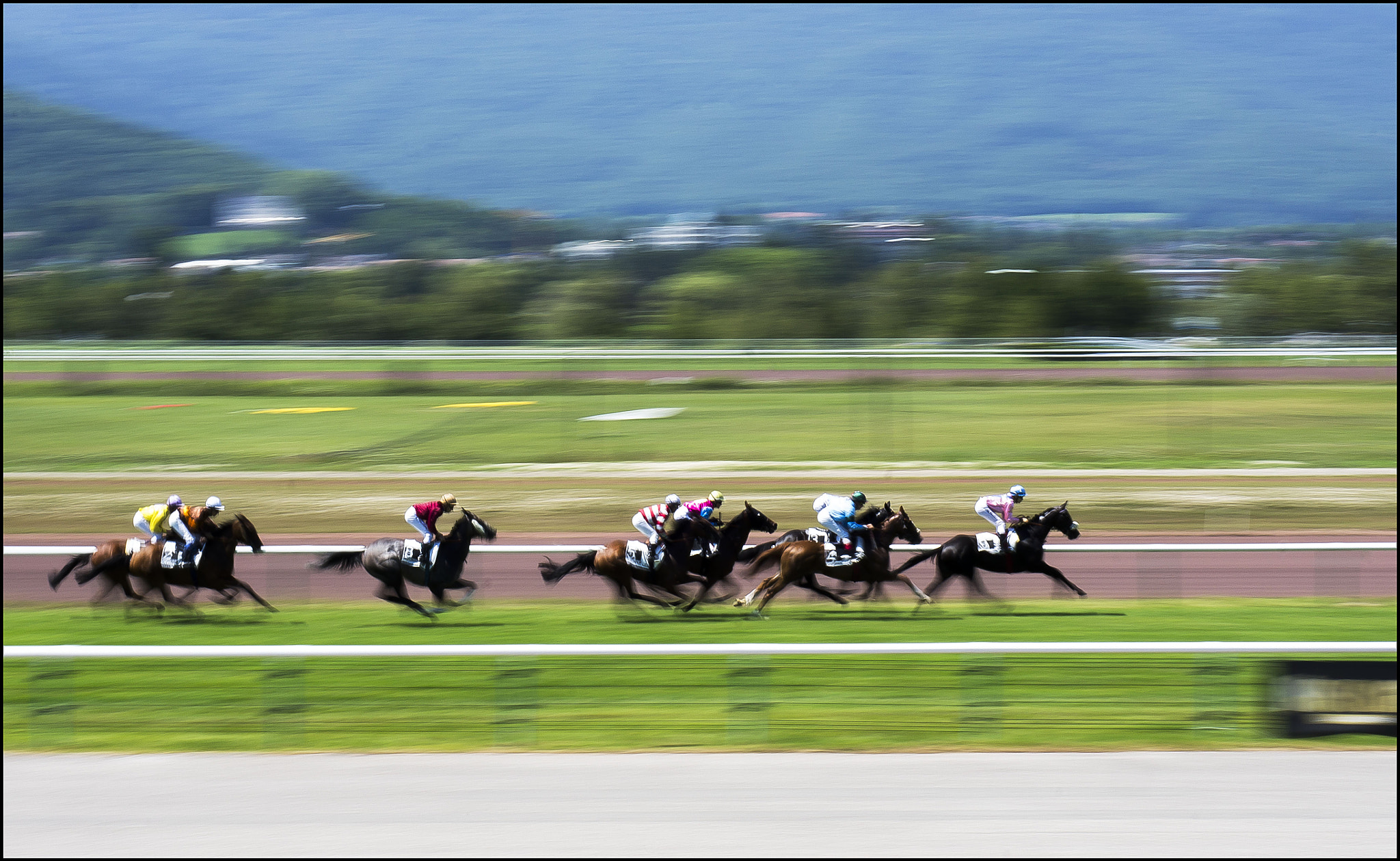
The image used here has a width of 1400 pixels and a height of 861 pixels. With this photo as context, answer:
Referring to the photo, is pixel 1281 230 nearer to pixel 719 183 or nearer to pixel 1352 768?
pixel 1352 768

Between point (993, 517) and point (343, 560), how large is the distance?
15.5 feet

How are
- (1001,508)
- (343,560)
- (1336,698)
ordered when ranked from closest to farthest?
(1336,698)
(343,560)
(1001,508)

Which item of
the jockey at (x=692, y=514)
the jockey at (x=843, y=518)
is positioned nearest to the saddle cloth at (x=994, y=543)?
the jockey at (x=843, y=518)

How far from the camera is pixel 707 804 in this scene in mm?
4578

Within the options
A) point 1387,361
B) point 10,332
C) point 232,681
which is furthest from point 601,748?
point 10,332

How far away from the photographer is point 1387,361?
2853 centimetres

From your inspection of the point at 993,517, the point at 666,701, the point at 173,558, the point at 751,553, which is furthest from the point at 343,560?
the point at 993,517

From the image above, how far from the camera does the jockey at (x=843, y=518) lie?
912 cm

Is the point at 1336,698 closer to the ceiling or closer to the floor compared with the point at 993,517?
closer to the ceiling

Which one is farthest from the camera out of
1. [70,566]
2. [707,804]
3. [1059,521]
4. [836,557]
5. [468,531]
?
[1059,521]

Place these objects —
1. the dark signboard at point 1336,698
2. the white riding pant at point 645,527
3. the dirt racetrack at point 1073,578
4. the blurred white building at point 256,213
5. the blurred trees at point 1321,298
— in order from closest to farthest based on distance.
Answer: the dark signboard at point 1336,698 → the white riding pant at point 645,527 → the dirt racetrack at point 1073,578 → the blurred trees at point 1321,298 → the blurred white building at point 256,213

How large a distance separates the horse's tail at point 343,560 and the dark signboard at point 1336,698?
6094 mm

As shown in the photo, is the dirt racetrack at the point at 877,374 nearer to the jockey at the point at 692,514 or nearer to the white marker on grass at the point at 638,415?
the white marker on grass at the point at 638,415

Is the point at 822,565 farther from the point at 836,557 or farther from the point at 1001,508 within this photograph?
the point at 1001,508
